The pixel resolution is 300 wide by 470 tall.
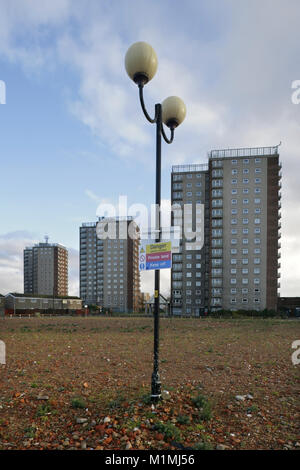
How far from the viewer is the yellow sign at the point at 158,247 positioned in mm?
6598

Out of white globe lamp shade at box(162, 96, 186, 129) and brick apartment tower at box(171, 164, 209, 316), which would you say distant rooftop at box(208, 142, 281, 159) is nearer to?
brick apartment tower at box(171, 164, 209, 316)

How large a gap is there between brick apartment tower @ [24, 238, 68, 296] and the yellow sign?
587 feet

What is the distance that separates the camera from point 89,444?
199 inches

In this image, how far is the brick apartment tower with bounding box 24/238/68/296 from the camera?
592ft

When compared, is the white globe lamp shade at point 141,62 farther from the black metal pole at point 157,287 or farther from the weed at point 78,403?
the weed at point 78,403

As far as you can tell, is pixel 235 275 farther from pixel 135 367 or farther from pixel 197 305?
pixel 135 367

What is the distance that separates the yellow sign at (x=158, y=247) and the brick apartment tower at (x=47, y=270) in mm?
178895

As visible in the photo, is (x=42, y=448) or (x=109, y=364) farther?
(x=109, y=364)

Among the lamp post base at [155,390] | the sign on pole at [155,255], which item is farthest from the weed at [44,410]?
the sign on pole at [155,255]

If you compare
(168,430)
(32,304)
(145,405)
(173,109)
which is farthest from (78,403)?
(32,304)

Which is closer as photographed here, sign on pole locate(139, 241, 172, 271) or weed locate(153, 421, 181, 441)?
weed locate(153, 421, 181, 441)

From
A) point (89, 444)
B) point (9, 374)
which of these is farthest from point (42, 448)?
point (9, 374)

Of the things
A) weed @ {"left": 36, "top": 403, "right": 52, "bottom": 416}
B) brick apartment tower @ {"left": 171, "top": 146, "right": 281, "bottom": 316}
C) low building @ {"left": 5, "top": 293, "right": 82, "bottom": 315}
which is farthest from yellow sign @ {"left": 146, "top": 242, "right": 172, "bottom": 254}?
low building @ {"left": 5, "top": 293, "right": 82, "bottom": 315}

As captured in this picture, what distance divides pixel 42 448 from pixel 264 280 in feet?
263
